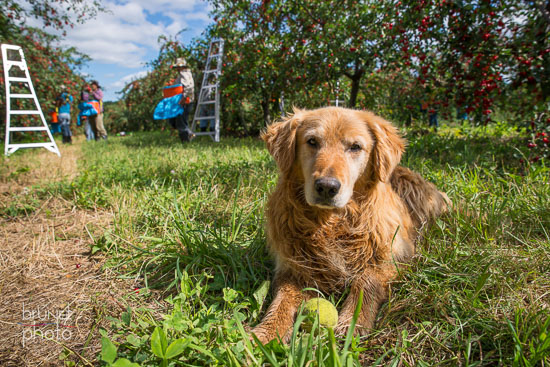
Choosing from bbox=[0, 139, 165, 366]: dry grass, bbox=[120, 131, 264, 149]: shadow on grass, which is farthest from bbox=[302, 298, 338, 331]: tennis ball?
bbox=[120, 131, 264, 149]: shadow on grass

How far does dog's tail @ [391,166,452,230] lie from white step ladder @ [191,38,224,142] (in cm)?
664

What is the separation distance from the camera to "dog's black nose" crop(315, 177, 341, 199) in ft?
5.34

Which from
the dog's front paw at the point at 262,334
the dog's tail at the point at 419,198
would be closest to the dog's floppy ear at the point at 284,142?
the dog's front paw at the point at 262,334

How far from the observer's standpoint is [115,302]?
1758mm

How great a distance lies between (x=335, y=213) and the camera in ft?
6.24

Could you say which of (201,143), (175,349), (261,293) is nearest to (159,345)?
(175,349)

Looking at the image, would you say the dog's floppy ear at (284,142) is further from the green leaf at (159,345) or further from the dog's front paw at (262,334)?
the green leaf at (159,345)

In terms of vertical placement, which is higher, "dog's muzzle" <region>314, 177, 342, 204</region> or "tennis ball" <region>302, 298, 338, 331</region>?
"dog's muzzle" <region>314, 177, 342, 204</region>

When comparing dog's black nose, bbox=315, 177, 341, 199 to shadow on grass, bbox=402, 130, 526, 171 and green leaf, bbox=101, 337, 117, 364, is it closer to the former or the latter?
green leaf, bbox=101, 337, 117, 364

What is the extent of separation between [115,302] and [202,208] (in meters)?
1.27

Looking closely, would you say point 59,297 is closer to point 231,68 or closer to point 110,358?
point 110,358

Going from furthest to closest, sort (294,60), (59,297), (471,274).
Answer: (294,60) → (59,297) → (471,274)

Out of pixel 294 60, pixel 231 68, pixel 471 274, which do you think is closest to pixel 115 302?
pixel 471 274

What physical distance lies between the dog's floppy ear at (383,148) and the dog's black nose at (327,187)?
49 cm
